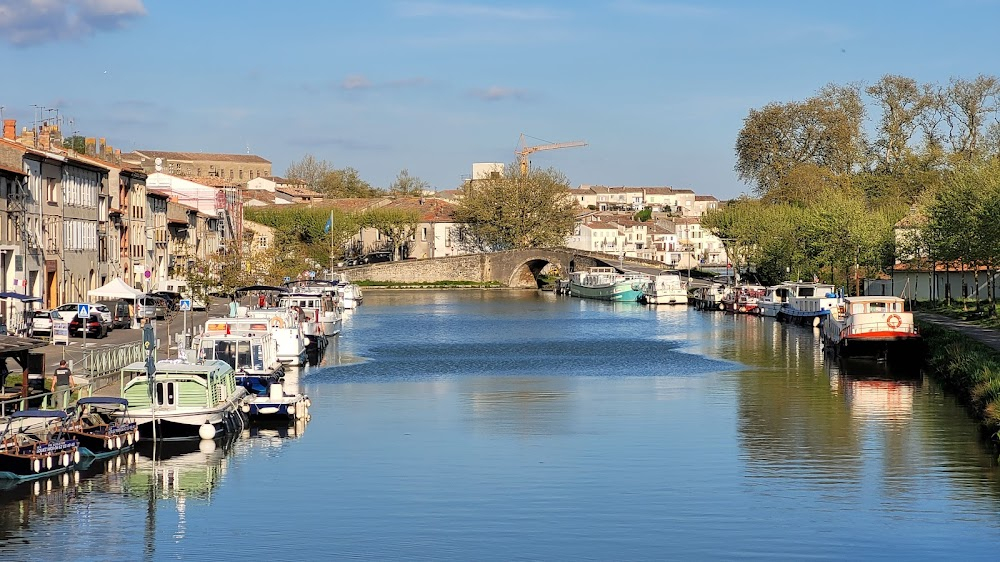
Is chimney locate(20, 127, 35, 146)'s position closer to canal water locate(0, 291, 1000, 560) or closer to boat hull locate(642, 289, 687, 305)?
canal water locate(0, 291, 1000, 560)

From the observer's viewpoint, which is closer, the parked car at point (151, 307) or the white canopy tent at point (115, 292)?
the white canopy tent at point (115, 292)

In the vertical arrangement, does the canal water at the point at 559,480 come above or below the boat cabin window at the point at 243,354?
below

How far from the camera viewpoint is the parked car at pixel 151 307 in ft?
217

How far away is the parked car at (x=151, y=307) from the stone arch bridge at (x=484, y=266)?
245 feet

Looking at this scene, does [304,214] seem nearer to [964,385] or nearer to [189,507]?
[964,385]

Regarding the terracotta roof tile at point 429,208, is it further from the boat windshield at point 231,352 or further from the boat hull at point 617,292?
the boat windshield at point 231,352

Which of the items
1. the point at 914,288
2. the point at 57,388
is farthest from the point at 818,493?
the point at 914,288

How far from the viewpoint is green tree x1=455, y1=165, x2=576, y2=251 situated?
15538 centimetres

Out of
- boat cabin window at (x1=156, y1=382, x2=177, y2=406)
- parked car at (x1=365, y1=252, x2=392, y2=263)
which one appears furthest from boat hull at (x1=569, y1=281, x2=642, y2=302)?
boat cabin window at (x1=156, y1=382, x2=177, y2=406)

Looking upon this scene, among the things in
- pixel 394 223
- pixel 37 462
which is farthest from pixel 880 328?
pixel 394 223

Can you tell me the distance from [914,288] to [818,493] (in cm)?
6085

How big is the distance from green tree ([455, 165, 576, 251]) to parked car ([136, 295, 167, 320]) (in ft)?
275

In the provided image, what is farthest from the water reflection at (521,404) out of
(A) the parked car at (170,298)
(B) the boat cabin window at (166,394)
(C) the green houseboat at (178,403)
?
(A) the parked car at (170,298)

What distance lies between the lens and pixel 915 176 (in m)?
110
